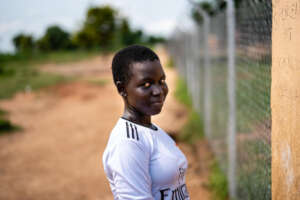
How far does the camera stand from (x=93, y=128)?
8.44 metres

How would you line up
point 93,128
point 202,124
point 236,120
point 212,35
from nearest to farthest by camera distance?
point 236,120 → point 212,35 → point 202,124 → point 93,128

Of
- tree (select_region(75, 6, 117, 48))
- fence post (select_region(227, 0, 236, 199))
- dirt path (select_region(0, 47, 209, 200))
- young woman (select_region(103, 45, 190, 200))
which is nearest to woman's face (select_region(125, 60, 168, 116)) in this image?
young woman (select_region(103, 45, 190, 200))

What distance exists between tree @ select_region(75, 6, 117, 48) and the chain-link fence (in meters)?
32.7

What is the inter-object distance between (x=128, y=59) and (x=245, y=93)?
1.74 m

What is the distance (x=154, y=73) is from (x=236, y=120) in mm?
2012

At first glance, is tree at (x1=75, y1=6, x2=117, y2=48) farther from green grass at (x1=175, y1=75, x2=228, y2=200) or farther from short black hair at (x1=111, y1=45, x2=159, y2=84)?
short black hair at (x1=111, y1=45, x2=159, y2=84)

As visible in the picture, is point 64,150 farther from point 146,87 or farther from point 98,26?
point 98,26

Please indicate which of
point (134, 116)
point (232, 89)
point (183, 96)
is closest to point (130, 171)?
point (134, 116)

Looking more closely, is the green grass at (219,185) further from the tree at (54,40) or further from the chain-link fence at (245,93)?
the tree at (54,40)

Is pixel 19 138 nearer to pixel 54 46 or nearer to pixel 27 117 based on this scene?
pixel 27 117

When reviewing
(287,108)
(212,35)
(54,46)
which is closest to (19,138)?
(212,35)

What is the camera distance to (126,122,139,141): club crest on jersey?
1.40 metres

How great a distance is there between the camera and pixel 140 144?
139cm

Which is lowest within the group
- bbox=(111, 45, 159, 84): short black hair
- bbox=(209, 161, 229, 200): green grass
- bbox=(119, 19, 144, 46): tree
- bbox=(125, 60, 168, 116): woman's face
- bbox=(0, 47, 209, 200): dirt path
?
bbox=(0, 47, 209, 200): dirt path
